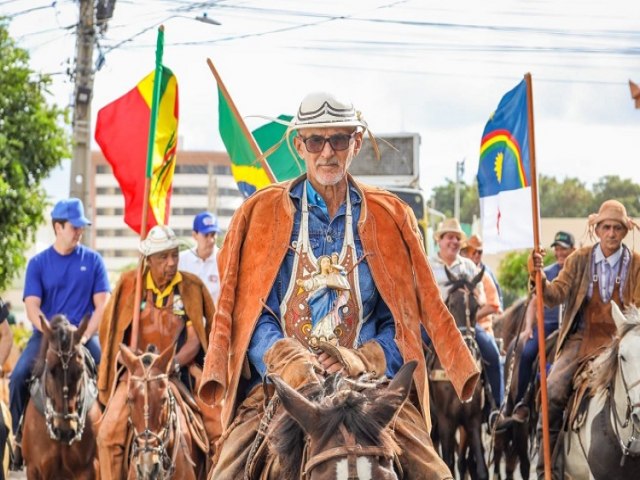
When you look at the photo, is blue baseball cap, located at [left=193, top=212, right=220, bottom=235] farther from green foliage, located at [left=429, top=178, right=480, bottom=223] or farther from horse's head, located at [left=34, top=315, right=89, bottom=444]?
green foliage, located at [left=429, top=178, right=480, bottom=223]

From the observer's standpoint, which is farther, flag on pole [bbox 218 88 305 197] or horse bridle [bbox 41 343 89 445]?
flag on pole [bbox 218 88 305 197]

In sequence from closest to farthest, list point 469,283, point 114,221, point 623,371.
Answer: point 623,371, point 469,283, point 114,221

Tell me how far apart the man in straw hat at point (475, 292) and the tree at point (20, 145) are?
1053cm

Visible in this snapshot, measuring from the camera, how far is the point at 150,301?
11.9 m

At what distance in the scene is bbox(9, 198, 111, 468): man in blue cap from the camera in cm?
1294

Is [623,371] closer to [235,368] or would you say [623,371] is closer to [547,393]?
[547,393]

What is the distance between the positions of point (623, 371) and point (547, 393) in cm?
170

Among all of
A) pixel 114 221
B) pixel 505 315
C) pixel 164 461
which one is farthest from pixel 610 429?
Result: pixel 114 221

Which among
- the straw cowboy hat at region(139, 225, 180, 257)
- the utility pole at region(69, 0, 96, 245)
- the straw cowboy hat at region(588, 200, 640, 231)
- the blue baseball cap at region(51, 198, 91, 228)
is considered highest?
the utility pole at region(69, 0, 96, 245)

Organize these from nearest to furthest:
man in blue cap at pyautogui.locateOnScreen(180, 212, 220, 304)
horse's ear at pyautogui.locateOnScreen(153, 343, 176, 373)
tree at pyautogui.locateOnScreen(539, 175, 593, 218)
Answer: horse's ear at pyautogui.locateOnScreen(153, 343, 176, 373) < man in blue cap at pyautogui.locateOnScreen(180, 212, 220, 304) < tree at pyautogui.locateOnScreen(539, 175, 593, 218)

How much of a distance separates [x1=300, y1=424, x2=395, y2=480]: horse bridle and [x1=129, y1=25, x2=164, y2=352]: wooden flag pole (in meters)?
6.51


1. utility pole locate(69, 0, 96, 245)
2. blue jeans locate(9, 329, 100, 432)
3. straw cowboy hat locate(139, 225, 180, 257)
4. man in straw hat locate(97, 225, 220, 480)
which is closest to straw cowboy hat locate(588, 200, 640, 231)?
man in straw hat locate(97, 225, 220, 480)

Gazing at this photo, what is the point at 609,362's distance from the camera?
1083cm

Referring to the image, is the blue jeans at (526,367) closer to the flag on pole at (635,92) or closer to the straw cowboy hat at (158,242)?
the flag on pole at (635,92)
